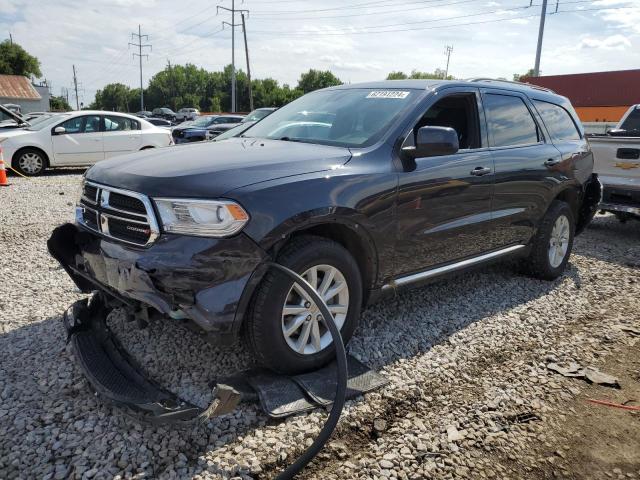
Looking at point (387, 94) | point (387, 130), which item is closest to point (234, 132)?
point (387, 94)

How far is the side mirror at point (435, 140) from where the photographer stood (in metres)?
3.39

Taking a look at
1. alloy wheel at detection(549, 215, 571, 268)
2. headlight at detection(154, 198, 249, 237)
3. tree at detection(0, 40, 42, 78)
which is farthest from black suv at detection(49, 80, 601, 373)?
tree at detection(0, 40, 42, 78)

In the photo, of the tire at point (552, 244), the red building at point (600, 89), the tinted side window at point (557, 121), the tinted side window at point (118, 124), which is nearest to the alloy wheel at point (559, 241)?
the tire at point (552, 244)

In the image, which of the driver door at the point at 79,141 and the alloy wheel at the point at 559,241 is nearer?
the alloy wheel at the point at 559,241

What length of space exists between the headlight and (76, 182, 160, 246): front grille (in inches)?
4.4

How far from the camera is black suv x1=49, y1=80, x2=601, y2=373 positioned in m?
2.66

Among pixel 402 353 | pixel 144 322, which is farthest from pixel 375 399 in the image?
pixel 144 322

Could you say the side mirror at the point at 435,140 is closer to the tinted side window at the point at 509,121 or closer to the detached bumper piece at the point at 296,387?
the tinted side window at the point at 509,121

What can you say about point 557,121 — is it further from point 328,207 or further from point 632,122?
point 632,122

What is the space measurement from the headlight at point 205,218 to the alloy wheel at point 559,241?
12.4 ft

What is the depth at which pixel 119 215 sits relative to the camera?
9.56ft

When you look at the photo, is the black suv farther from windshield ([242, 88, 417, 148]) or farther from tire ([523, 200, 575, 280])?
tire ([523, 200, 575, 280])

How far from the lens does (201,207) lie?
266 centimetres

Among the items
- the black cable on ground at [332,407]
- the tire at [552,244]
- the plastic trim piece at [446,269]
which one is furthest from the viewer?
the tire at [552,244]
